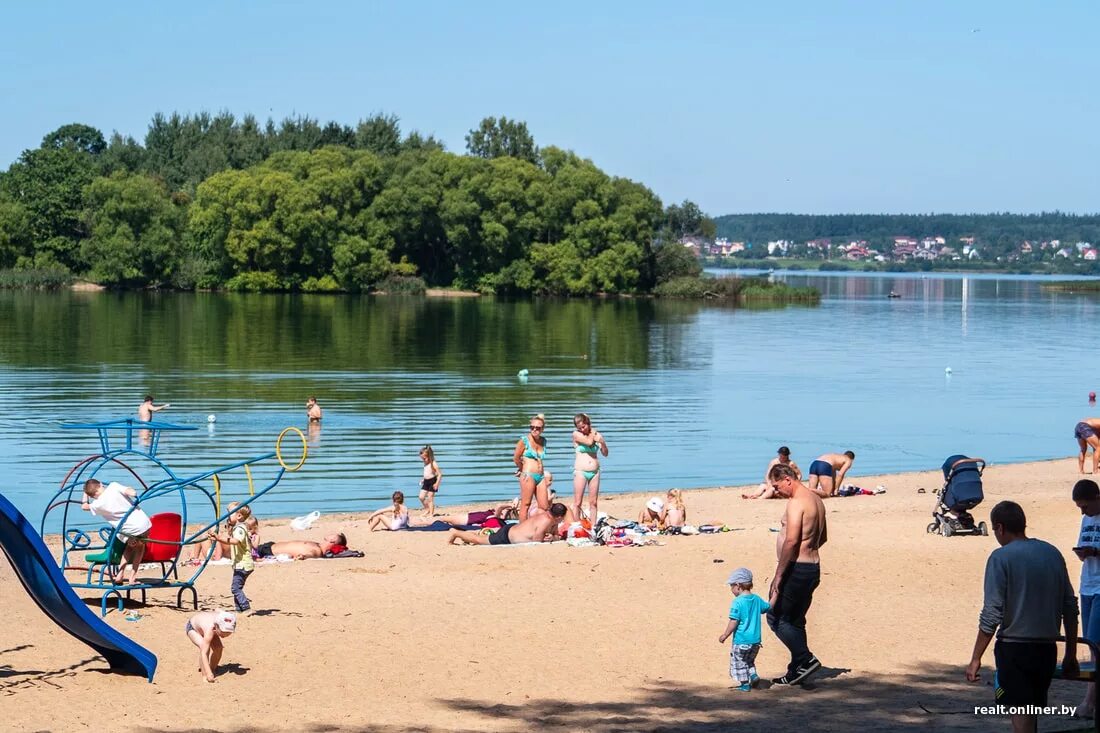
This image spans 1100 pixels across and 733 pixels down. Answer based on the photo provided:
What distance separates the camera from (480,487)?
2491 centimetres

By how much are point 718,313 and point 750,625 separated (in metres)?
84.1

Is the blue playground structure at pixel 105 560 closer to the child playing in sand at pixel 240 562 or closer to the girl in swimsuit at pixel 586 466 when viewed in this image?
the child playing in sand at pixel 240 562

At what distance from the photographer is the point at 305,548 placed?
1720 cm

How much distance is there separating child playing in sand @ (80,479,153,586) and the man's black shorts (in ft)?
28.5

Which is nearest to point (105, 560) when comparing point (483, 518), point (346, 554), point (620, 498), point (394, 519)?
point (346, 554)

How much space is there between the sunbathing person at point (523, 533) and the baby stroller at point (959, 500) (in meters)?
4.86

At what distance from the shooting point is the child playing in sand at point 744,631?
36.6 feet

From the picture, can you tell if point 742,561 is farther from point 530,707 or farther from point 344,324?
point 344,324

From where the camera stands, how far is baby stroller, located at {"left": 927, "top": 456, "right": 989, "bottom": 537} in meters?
17.8

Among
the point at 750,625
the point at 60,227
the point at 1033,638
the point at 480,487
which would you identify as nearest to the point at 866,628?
the point at 750,625

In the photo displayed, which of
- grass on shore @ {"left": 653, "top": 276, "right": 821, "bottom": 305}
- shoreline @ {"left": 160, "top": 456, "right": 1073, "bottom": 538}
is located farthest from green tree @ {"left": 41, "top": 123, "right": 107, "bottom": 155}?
shoreline @ {"left": 160, "top": 456, "right": 1073, "bottom": 538}

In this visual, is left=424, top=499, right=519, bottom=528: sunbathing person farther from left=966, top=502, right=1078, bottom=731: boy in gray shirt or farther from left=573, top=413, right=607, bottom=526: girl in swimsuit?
left=966, top=502, right=1078, bottom=731: boy in gray shirt

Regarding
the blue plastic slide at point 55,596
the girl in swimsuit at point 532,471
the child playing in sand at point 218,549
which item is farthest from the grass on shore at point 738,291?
the blue plastic slide at point 55,596
